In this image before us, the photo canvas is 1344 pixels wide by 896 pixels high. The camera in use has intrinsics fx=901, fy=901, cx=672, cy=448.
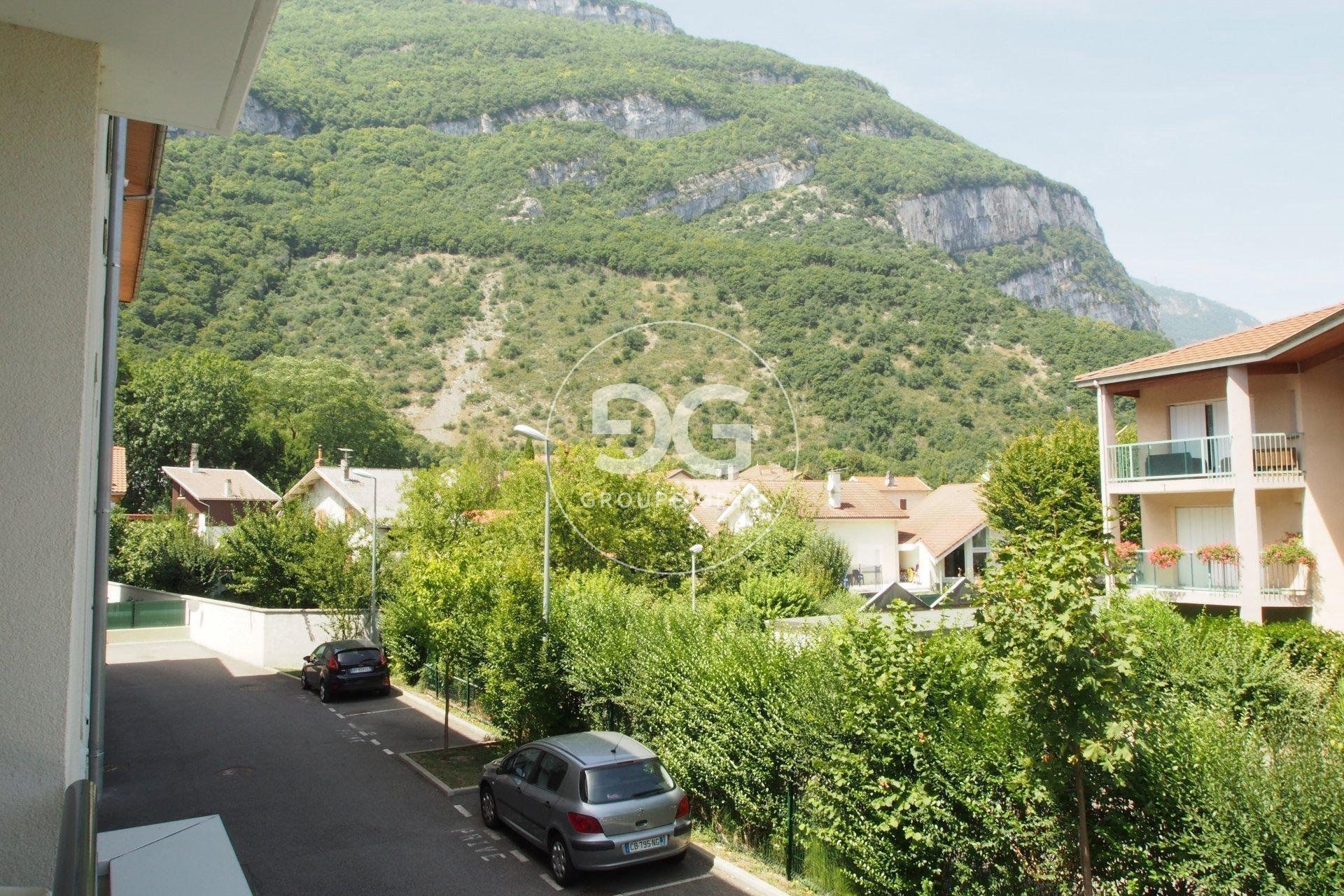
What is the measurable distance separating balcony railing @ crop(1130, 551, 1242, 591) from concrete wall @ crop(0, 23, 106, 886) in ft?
70.5

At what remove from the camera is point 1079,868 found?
8008 mm

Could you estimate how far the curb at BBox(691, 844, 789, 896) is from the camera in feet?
34.0

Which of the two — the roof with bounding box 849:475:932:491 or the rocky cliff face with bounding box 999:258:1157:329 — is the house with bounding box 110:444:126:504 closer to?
the roof with bounding box 849:475:932:491

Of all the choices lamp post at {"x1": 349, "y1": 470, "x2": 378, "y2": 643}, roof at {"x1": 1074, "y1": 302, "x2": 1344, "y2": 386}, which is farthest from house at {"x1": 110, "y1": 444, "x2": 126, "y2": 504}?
roof at {"x1": 1074, "y1": 302, "x2": 1344, "y2": 386}

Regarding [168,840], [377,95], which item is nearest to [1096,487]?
[168,840]

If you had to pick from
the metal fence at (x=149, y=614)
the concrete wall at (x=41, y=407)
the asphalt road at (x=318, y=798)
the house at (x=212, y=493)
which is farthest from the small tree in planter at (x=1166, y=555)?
the house at (x=212, y=493)

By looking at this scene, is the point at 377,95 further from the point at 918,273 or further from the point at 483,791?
the point at 483,791

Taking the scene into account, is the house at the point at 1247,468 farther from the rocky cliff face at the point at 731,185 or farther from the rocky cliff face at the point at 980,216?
the rocky cliff face at the point at 980,216

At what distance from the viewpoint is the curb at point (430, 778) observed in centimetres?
1430

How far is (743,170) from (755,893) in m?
156

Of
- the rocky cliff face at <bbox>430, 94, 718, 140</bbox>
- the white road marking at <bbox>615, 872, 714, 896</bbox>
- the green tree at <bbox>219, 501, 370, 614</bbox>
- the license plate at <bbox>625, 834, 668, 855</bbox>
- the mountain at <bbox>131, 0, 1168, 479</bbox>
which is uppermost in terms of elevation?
the rocky cliff face at <bbox>430, 94, 718, 140</bbox>

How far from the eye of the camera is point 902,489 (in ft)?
212

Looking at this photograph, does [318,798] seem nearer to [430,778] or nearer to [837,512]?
[430,778]

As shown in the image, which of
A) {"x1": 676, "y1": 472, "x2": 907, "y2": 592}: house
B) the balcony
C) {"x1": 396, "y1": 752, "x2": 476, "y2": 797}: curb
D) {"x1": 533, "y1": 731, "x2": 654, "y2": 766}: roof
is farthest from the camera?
{"x1": 676, "y1": 472, "x2": 907, "y2": 592}: house
